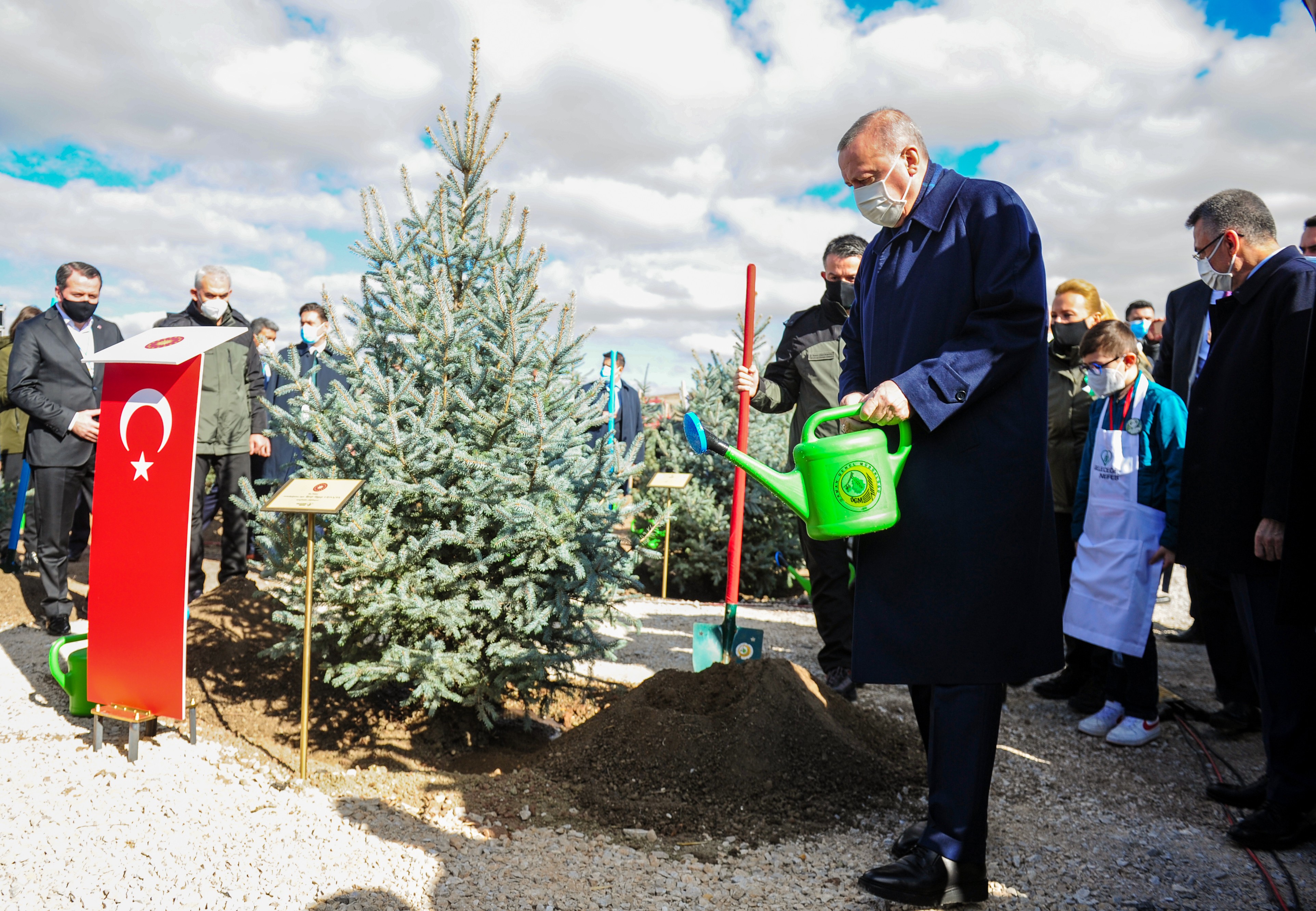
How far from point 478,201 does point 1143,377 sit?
3336mm

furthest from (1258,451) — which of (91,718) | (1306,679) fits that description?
(91,718)

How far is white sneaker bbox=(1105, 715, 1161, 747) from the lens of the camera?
3855mm

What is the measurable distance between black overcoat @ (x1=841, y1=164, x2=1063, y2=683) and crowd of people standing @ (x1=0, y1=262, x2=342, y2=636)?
11.6 feet

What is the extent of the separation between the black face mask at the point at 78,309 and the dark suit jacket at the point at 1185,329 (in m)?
6.54

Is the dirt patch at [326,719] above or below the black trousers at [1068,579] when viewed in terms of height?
below

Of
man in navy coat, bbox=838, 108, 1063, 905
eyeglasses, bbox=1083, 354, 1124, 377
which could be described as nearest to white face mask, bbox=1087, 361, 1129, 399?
eyeglasses, bbox=1083, 354, 1124, 377

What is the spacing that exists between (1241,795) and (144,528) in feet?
14.7

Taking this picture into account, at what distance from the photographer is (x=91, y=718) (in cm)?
376

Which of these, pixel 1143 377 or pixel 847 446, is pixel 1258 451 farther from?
pixel 847 446

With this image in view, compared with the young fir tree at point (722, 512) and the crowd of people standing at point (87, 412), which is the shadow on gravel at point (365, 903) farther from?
the young fir tree at point (722, 512)

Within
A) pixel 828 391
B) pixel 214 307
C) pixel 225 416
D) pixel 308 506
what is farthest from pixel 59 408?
pixel 828 391

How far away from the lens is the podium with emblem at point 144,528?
10.4 feet

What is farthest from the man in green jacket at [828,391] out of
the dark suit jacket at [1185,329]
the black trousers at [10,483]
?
the black trousers at [10,483]

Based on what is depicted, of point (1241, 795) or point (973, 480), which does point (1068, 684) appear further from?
point (973, 480)
